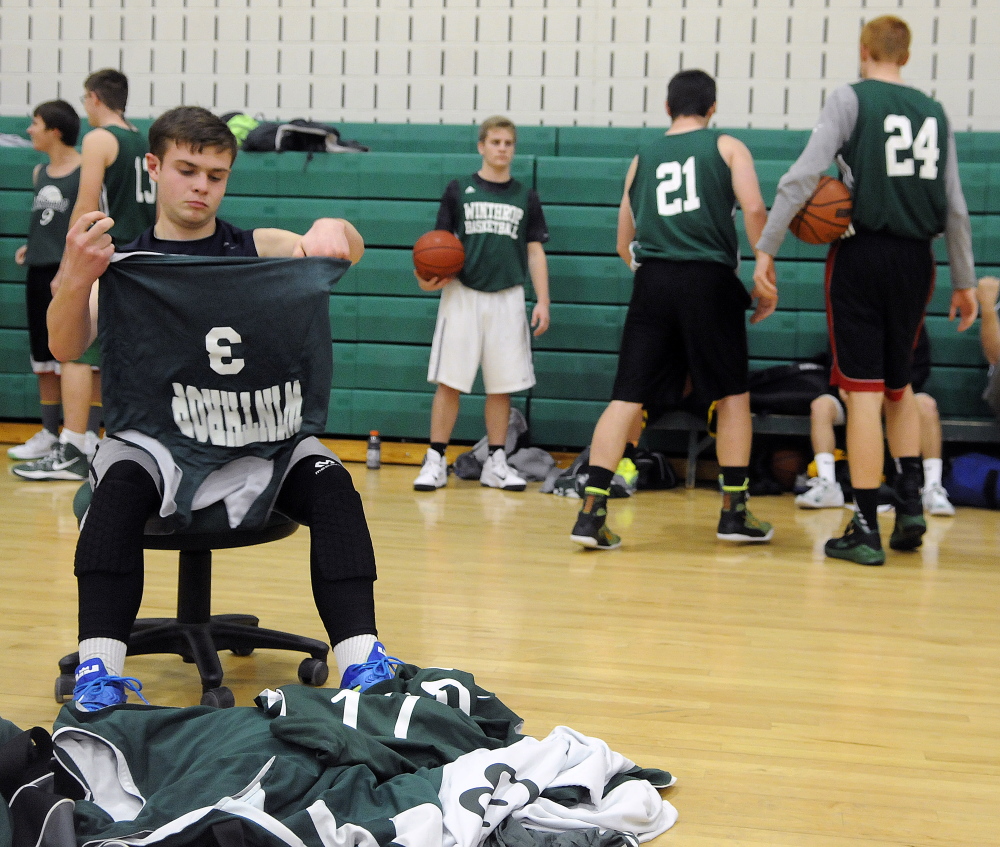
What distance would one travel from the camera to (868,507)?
13.4 ft

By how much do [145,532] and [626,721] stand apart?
1067mm

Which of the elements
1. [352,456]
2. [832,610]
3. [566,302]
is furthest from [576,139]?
[832,610]

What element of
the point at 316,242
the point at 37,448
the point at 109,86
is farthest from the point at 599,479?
the point at 37,448

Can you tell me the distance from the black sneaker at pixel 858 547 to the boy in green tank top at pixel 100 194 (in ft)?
10.4

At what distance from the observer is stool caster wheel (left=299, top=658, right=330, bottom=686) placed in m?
2.55

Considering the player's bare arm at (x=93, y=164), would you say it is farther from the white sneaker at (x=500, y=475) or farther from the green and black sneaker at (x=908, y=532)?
the green and black sneaker at (x=908, y=532)

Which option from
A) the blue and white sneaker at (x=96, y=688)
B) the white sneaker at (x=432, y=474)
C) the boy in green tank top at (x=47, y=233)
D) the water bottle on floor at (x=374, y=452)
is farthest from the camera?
the water bottle on floor at (x=374, y=452)

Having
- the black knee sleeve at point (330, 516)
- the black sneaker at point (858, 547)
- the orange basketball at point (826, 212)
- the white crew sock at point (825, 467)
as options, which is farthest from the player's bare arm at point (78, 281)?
the white crew sock at point (825, 467)

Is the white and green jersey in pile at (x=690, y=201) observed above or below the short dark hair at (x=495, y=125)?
below

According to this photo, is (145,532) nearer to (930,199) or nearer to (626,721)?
(626,721)

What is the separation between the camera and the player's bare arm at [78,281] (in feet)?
7.09

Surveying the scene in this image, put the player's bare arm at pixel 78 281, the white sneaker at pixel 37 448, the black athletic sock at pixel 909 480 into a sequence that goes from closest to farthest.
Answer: the player's bare arm at pixel 78 281
the black athletic sock at pixel 909 480
the white sneaker at pixel 37 448

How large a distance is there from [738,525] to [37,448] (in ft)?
12.1

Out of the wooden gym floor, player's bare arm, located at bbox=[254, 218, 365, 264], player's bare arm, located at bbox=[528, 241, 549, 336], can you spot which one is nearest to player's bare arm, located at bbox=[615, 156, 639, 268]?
the wooden gym floor
